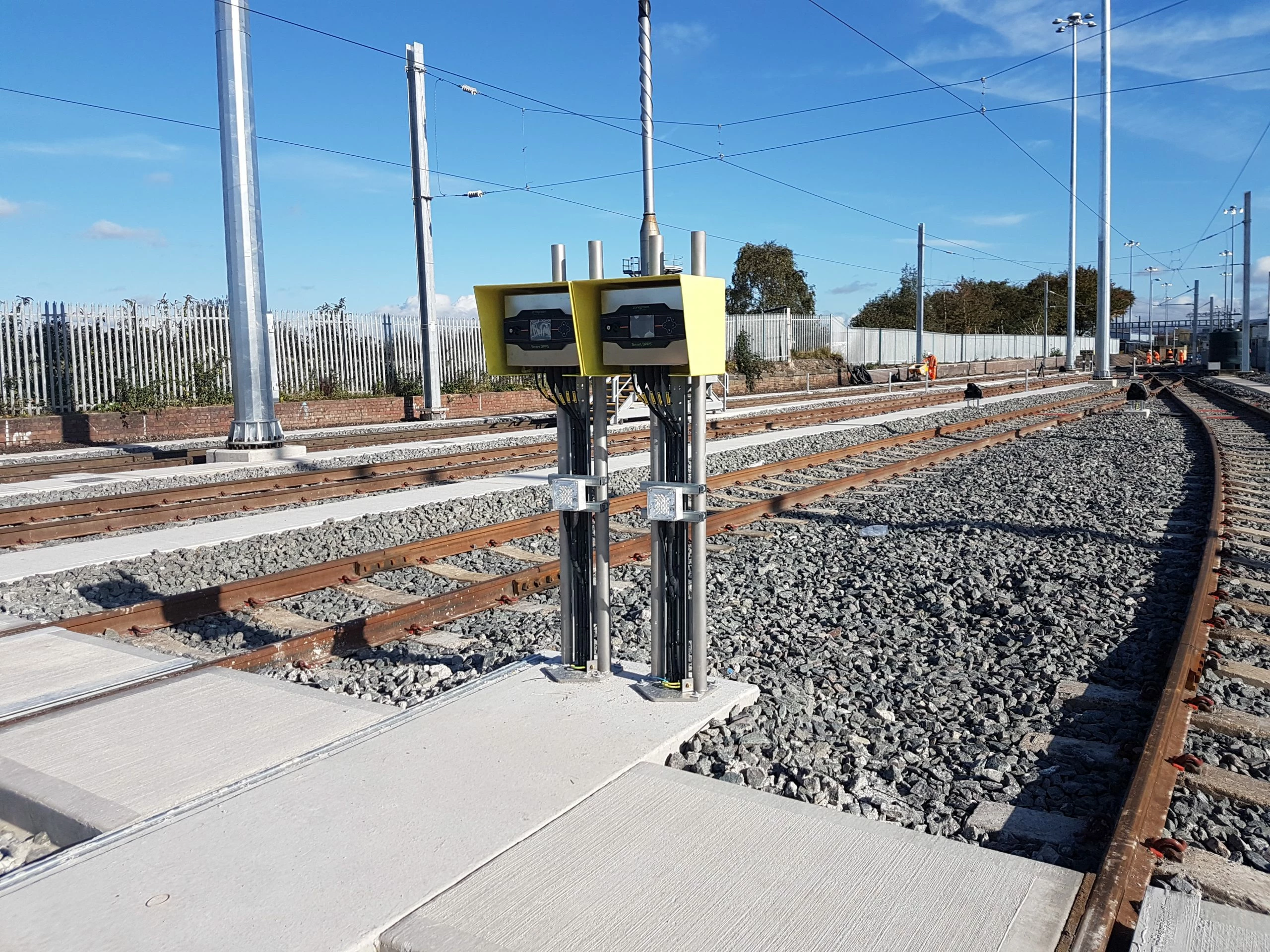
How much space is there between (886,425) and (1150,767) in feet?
61.7

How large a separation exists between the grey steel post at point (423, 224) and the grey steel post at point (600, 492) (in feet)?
72.3

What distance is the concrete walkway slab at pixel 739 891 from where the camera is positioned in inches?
113

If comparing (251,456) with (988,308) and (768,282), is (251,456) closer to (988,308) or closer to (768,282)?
(768,282)

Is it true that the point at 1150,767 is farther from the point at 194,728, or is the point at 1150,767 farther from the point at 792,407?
the point at 792,407

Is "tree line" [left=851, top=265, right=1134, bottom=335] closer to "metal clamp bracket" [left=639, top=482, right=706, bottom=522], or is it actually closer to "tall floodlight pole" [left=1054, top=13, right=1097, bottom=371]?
"tall floodlight pole" [left=1054, top=13, right=1097, bottom=371]

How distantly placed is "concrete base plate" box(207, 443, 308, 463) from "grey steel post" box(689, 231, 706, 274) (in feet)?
45.4

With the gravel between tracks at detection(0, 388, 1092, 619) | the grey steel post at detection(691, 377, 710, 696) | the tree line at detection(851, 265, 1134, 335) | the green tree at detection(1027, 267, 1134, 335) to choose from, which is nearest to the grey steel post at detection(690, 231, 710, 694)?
the grey steel post at detection(691, 377, 710, 696)

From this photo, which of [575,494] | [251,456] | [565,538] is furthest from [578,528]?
[251,456]

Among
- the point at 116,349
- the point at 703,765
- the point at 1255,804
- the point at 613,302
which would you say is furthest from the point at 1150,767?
the point at 116,349

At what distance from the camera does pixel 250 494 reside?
12.2 metres

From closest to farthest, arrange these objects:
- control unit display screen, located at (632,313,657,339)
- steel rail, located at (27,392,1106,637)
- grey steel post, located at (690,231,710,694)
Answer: control unit display screen, located at (632,313,657,339)
grey steel post, located at (690,231,710,694)
steel rail, located at (27,392,1106,637)

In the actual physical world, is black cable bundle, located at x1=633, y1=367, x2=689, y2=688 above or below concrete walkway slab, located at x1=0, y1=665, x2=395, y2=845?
above

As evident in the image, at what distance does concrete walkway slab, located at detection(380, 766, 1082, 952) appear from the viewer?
9.41 feet

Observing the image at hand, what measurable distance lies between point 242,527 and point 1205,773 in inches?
334
